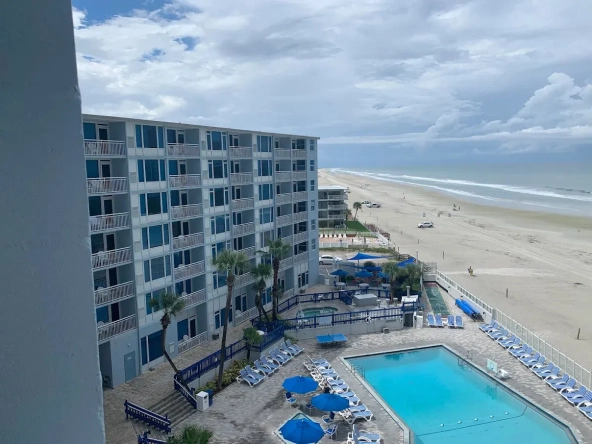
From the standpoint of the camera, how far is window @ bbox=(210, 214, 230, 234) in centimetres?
3356

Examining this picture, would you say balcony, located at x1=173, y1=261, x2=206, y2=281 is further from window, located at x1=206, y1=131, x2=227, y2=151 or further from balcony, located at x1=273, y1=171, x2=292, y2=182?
balcony, located at x1=273, y1=171, x2=292, y2=182

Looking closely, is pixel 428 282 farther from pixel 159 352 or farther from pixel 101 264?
pixel 101 264

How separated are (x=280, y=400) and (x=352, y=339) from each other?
9.94 m

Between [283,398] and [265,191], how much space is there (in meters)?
18.4

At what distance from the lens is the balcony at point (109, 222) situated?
83.5ft

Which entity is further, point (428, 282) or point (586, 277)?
point (586, 277)

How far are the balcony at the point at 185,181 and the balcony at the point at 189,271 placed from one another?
504cm

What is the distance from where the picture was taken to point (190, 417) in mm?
23656

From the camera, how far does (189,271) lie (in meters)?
31.5

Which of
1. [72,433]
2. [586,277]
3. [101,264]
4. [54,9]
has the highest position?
[54,9]

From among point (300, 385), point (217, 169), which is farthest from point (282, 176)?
point (300, 385)

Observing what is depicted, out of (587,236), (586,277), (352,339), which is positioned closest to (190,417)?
(352,339)

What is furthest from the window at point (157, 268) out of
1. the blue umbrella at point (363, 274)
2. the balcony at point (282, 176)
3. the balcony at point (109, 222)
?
the blue umbrella at point (363, 274)

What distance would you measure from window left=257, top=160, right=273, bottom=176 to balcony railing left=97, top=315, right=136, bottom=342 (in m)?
15.9
